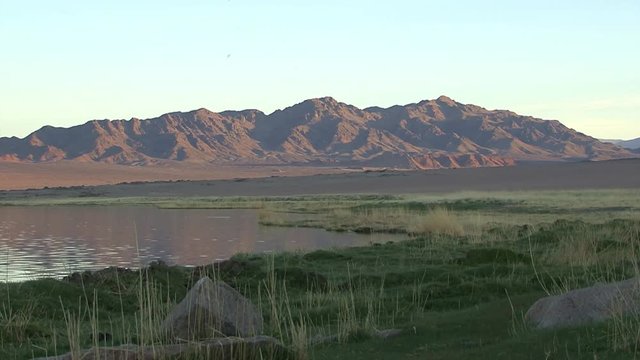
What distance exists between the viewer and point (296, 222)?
48.5 meters

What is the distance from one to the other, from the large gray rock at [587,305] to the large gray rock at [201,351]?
387 cm

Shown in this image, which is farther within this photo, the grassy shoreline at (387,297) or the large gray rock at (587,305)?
the large gray rock at (587,305)

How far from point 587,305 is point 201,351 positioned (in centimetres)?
537

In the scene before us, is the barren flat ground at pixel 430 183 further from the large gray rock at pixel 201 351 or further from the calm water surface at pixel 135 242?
the large gray rock at pixel 201 351

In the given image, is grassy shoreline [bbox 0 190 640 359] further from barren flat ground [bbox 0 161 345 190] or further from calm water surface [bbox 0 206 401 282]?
barren flat ground [bbox 0 161 345 190]

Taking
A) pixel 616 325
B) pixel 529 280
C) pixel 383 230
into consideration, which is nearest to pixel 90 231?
pixel 383 230

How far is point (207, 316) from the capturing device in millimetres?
10477

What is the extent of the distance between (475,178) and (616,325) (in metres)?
101

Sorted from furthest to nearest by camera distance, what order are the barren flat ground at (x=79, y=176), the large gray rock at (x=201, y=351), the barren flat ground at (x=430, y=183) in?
the barren flat ground at (x=79, y=176)
the barren flat ground at (x=430, y=183)
the large gray rock at (x=201, y=351)

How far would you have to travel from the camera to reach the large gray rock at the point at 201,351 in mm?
8117

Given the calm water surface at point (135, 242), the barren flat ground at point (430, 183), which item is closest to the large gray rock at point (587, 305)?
the calm water surface at point (135, 242)

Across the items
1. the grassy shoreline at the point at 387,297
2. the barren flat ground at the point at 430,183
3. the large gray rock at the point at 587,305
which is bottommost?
the barren flat ground at the point at 430,183

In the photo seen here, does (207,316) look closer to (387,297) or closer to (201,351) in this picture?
(201,351)

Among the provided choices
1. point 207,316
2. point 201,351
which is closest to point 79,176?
point 207,316
